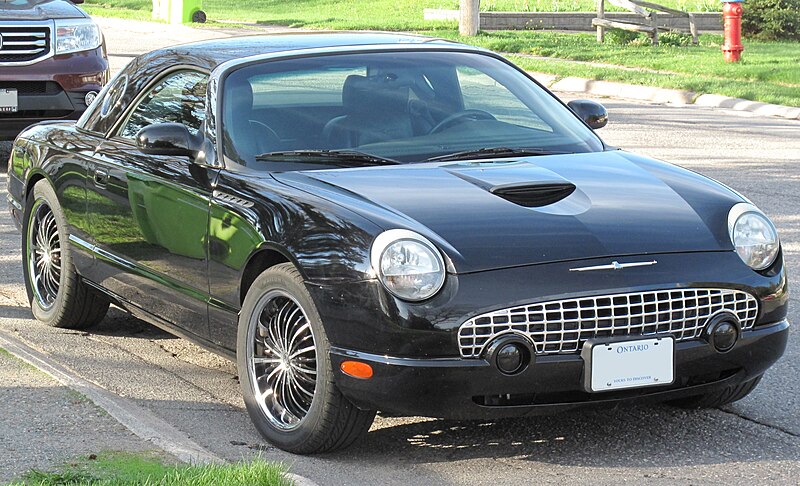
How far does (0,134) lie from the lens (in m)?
11.8

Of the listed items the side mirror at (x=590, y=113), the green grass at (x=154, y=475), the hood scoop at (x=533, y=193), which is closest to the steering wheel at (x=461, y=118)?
the side mirror at (x=590, y=113)

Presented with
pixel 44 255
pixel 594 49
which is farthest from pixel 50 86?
pixel 594 49

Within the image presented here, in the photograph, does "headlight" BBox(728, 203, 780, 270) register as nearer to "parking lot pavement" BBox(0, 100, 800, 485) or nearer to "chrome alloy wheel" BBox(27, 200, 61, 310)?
"parking lot pavement" BBox(0, 100, 800, 485)

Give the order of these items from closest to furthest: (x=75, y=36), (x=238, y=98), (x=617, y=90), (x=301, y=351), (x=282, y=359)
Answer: (x=301, y=351) → (x=282, y=359) → (x=238, y=98) → (x=75, y=36) → (x=617, y=90)

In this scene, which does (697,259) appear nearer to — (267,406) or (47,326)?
(267,406)

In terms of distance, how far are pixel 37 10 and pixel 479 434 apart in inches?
340

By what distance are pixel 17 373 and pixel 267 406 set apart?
3.92 ft

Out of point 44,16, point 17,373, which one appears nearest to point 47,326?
point 17,373

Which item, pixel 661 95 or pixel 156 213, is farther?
pixel 661 95

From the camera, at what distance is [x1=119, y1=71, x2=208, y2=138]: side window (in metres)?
5.98

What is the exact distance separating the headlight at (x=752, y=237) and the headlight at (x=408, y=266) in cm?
115

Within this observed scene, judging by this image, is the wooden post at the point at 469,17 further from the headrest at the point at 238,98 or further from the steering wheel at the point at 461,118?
the headrest at the point at 238,98

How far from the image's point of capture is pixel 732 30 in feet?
67.4

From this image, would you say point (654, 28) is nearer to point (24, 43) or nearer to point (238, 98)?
point (24, 43)
